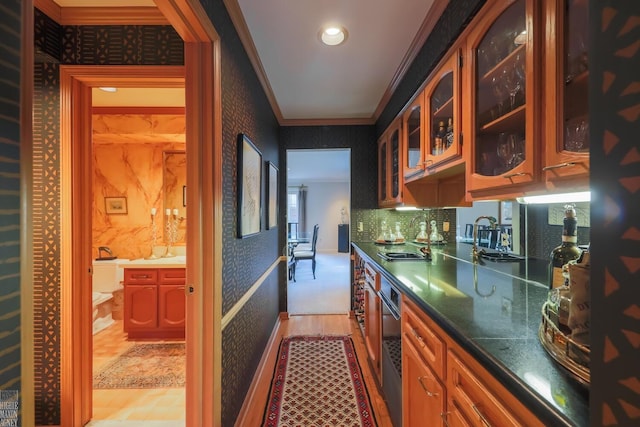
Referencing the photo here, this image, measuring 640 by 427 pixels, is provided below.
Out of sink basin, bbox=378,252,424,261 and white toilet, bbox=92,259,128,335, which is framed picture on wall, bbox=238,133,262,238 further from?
white toilet, bbox=92,259,128,335

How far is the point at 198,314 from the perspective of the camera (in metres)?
1.23

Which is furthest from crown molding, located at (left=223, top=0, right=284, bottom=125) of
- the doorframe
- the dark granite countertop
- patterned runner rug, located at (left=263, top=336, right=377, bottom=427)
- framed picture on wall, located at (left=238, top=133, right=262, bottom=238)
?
patterned runner rug, located at (left=263, top=336, right=377, bottom=427)

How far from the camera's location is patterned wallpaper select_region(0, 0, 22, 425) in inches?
18.8

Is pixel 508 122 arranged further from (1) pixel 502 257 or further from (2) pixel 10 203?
(2) pixel 10 203

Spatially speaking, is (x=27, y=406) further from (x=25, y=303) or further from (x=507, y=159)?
(x=507, y=159)

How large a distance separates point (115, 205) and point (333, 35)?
3.11m

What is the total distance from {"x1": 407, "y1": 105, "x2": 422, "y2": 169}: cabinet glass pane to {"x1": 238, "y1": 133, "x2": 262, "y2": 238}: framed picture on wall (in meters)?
1.25

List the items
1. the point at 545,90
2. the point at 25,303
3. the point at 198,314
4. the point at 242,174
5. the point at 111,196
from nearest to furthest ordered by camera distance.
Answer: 1. the point at 25,303
2. the point at 545,90
3. the point at 198,314
4. the point at 242,174
5. the point at 111,196

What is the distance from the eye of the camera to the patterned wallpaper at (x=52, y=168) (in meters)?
1.59

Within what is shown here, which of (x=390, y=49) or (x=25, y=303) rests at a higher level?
(x=390, y=49)

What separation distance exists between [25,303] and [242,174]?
1.25m

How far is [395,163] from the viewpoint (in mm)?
2678

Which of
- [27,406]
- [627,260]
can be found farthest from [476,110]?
[27,406]

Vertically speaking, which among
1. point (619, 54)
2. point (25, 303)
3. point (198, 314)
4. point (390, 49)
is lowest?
point (198, 314)
